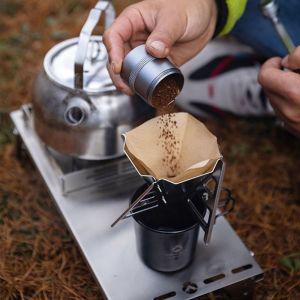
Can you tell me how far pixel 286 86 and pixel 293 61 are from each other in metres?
0.06

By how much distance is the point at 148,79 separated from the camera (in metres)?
1.06

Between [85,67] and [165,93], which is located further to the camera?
[85,67]

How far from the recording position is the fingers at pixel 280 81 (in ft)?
3.87

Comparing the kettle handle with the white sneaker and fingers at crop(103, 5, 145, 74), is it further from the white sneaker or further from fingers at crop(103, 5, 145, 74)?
the white sneaker

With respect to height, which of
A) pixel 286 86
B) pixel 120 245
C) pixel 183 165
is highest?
pixel 286 86

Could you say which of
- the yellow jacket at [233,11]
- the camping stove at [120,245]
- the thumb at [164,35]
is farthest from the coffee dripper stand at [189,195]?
the yellow jacket at [233,11]

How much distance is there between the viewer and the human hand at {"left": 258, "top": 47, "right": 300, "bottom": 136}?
1185 mm

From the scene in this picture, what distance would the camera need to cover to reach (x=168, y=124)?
3.80ft

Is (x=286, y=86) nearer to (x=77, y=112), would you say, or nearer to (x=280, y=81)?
(x=280, y=81)

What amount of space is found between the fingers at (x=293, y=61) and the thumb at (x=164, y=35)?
0.79ft

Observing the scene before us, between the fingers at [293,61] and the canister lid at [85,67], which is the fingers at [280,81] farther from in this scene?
the canister lid at [85,67]

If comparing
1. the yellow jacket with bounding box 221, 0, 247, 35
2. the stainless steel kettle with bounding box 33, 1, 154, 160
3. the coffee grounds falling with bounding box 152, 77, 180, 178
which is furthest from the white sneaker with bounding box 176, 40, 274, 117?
the coffee grounds falling with bounding box 152, 77, 180, 178

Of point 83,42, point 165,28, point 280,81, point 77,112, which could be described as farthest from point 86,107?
point 280,81

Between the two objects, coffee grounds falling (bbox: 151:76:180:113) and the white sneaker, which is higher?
coffee grounds falling (bbox: 151:76:180:113)
